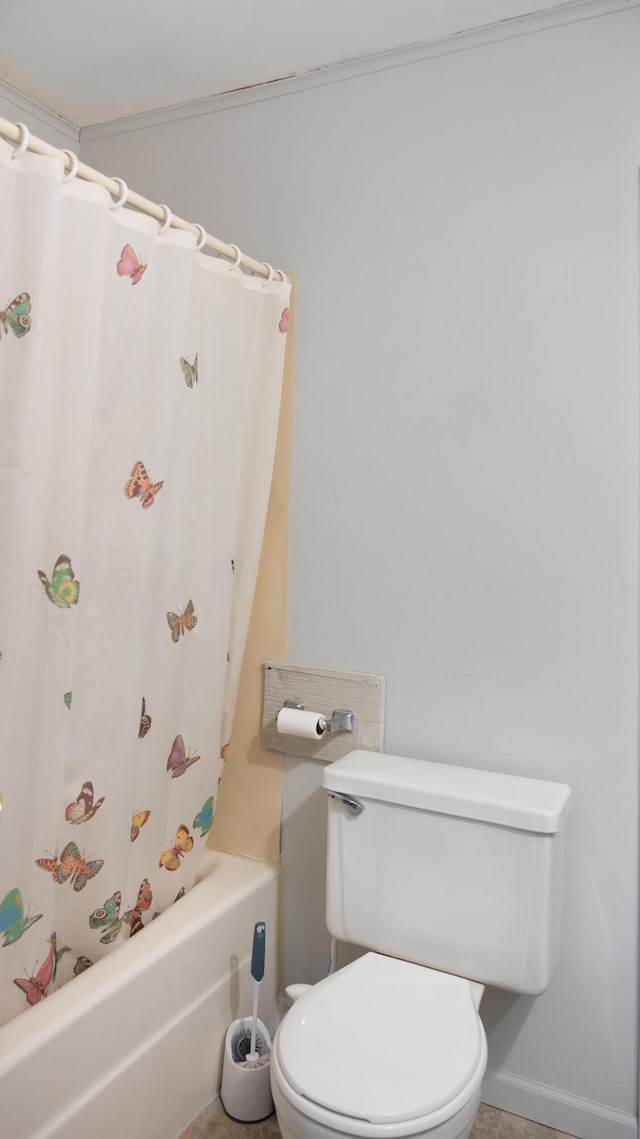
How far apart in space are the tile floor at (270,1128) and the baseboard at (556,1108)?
20mm

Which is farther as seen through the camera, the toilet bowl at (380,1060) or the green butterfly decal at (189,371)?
the green butterfly decal at (189,371)

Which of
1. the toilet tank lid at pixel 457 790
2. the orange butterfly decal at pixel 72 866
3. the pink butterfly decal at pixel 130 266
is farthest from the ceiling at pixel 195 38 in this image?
the orange butterfly decal at pixel 72 866

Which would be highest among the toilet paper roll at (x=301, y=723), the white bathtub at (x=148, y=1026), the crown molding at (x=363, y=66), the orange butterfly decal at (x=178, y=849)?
the crown molding at (x=363, y=66)

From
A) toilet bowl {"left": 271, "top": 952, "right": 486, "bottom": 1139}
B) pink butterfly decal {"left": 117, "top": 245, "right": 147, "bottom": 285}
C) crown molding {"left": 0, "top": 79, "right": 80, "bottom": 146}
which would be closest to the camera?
toilet bowl {"left": 271, "top": 952, "right": 486, "bottom": 1139}

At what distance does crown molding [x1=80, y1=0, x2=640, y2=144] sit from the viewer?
160 cm

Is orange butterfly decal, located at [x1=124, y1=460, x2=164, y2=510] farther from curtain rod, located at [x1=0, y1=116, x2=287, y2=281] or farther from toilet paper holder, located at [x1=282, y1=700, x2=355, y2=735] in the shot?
toilet paper holder, located at [x1=282, y1=700, x2=355, y2=735]

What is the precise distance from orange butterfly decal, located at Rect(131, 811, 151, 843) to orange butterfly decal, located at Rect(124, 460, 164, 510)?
635mm

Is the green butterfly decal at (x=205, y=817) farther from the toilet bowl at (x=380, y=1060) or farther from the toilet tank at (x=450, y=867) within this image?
the toilet bowl at (x=380, y=1060)

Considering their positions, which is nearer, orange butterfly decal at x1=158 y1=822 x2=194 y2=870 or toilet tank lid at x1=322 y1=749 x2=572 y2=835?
toilet tank lid at x1=322 y1=749 x2=572 y2=835

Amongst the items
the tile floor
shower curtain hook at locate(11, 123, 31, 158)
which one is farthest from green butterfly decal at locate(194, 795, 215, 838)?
shower curtain hook at locate(11, 123, 31, 158)

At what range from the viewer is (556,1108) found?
1666 millimetres

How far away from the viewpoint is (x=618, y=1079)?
162 centimetres

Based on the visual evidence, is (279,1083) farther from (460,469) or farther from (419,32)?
(419,32)

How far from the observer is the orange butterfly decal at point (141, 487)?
1475 mm
